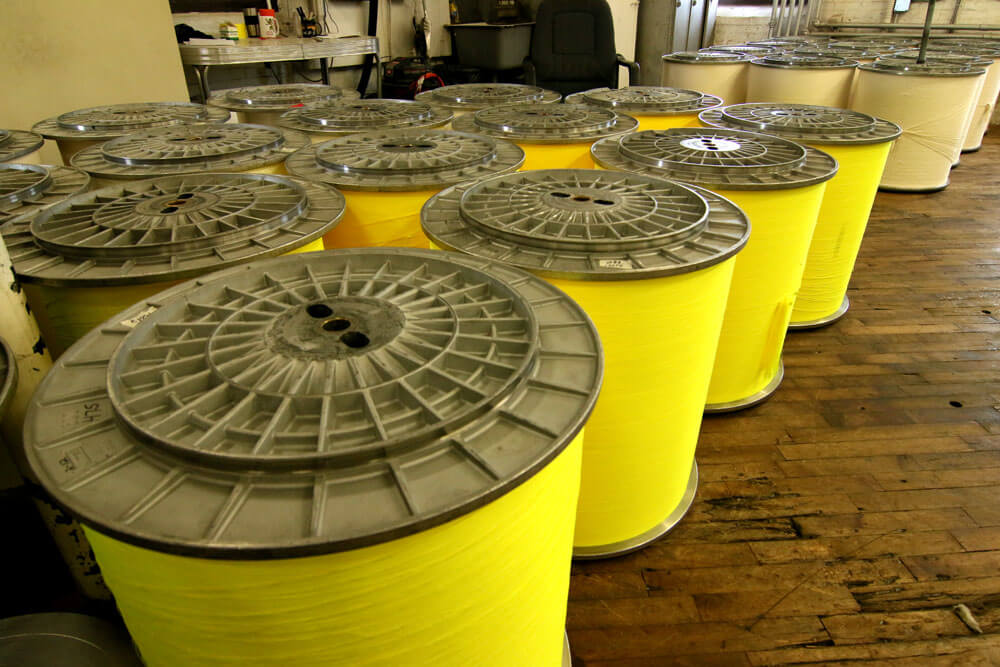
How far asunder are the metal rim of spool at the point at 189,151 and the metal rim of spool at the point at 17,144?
152 mm

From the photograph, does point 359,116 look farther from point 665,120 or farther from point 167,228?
point 665,120

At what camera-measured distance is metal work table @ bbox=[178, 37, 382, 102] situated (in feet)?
12.6

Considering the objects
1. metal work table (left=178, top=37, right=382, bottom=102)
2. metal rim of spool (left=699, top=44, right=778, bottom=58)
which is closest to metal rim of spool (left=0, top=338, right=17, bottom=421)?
metal work table (left=178, top=37, right=382, bottom=102)

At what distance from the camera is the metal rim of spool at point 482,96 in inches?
127

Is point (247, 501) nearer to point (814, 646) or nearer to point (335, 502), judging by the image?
point (335, 502)

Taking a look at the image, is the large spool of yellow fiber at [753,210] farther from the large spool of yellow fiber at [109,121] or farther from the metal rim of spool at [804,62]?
the metal rim of spool at [804,62]

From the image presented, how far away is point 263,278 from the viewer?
1264 millimetres

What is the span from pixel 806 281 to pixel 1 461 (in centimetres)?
319

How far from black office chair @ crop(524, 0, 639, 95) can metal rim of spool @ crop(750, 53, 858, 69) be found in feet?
3.66

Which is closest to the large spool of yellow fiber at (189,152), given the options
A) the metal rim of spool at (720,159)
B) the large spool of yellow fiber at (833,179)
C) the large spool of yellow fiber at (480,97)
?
the large spool of yellow fiber at (480,97)

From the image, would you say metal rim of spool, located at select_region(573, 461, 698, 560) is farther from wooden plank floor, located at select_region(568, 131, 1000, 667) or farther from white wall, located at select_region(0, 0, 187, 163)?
white wall, located at select_region(0, 0, 187, 163)

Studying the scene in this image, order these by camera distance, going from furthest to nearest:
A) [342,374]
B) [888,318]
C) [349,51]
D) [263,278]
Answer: [349,51] → [888,318] → [263,278] → [342,374]


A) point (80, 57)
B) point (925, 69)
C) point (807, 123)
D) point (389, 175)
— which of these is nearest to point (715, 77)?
point (925, 69)

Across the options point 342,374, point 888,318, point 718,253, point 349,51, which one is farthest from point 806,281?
point 349,51
